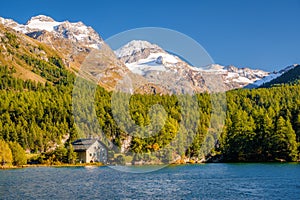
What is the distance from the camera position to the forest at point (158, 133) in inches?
3558

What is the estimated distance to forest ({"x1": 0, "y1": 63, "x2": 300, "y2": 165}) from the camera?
90.4m

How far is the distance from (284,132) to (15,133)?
7051cm

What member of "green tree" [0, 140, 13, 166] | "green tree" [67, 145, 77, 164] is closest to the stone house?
"green tree" [67, 145, 77, 164]

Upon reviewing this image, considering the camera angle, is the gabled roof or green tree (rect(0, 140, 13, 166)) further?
the gabled roof

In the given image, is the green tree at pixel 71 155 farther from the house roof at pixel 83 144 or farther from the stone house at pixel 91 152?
the house roof at pixel 83 144

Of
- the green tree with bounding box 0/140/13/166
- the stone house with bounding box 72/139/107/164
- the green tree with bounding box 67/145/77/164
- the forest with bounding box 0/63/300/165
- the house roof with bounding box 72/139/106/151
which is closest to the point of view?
the green tree with bounding box 0/140/13/166

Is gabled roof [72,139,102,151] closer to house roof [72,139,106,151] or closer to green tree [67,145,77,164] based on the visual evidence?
house roof [72,139,106,151]

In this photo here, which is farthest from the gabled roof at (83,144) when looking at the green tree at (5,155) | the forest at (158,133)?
the green tree at (5,155)

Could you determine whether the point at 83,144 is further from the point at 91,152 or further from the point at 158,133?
the point at 158,133

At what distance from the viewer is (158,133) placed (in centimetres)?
7744

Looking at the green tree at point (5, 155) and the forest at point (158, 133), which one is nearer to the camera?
the green tree at point (5, 155)

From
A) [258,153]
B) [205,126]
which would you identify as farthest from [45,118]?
[258,153]

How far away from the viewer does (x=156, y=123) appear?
Answer: 242 ft

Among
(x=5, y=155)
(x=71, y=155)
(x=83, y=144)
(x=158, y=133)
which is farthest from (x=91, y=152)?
(x=158, y=133)
